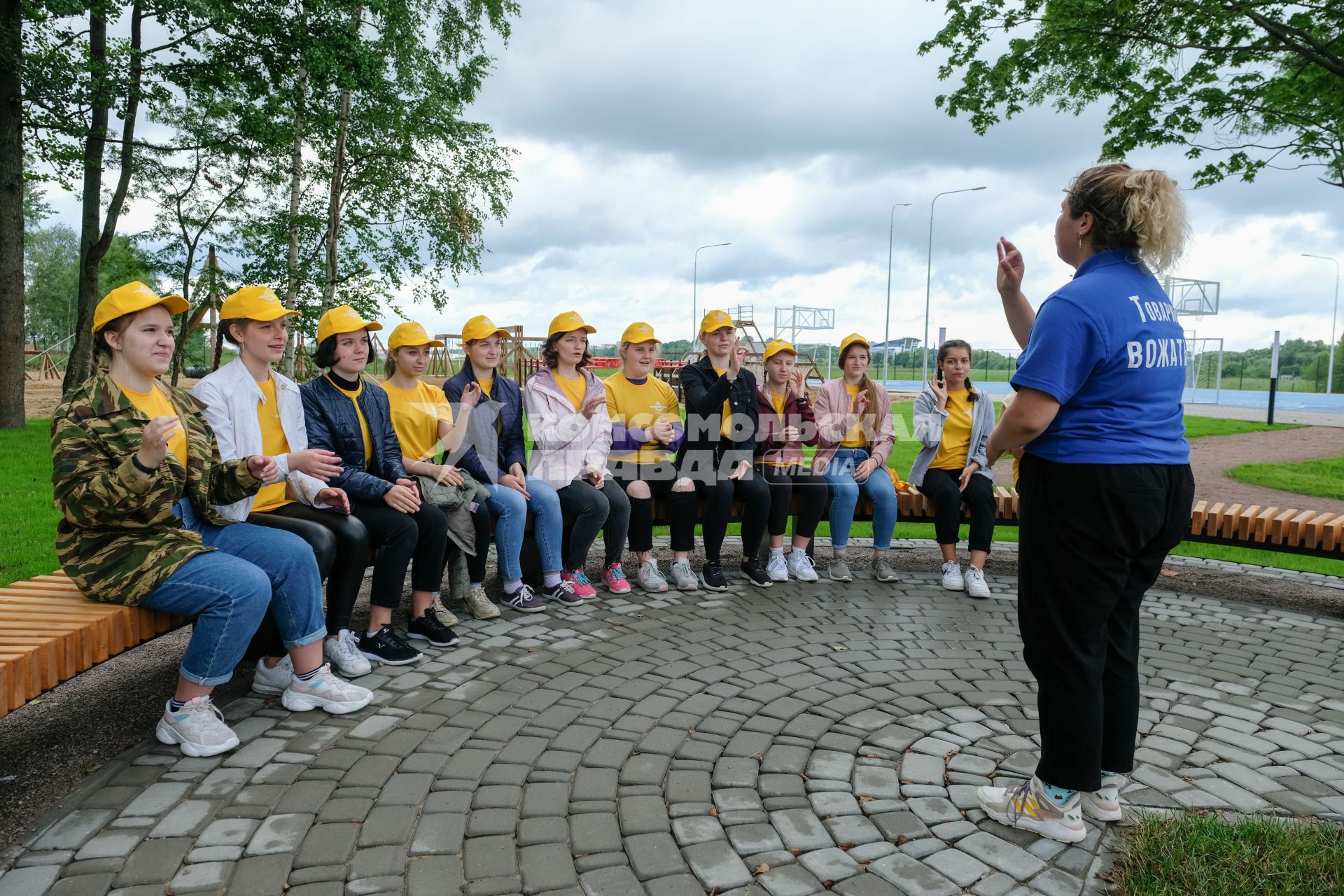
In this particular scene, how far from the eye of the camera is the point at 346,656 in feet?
13.6

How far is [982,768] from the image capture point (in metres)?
3.26

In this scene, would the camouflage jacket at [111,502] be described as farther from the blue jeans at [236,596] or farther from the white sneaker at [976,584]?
the white sneaker at [976,584]

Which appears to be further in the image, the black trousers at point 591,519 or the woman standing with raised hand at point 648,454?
the woman standing with raised hand at point 648,454

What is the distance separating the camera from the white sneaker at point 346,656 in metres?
4.11

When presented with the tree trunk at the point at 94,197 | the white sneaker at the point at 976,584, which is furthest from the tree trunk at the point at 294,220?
the white sneaker at the point at 976,584

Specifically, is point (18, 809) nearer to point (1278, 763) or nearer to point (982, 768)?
point (982, 768)

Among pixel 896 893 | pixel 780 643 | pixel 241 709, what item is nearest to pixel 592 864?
pixel 896 893

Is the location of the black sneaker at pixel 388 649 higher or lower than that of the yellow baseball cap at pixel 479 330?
lower

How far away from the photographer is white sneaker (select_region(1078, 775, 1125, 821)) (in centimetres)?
287

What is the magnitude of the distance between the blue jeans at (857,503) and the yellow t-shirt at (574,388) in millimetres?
1972

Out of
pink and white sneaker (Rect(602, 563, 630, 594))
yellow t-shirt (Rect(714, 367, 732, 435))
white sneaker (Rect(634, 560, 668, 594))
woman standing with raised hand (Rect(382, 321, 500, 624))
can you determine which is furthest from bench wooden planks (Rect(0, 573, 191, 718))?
yellow t-shirt (Rect(714, 367, 732, 435))

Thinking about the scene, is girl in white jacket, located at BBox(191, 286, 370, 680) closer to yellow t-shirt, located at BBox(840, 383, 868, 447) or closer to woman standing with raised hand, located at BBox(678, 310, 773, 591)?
woman standing with raised hand, located at BBox(678, 310, 773, 591)

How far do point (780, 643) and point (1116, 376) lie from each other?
8.66 ft

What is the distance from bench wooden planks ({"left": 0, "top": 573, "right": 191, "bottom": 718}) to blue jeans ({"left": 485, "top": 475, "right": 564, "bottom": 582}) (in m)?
2.08
